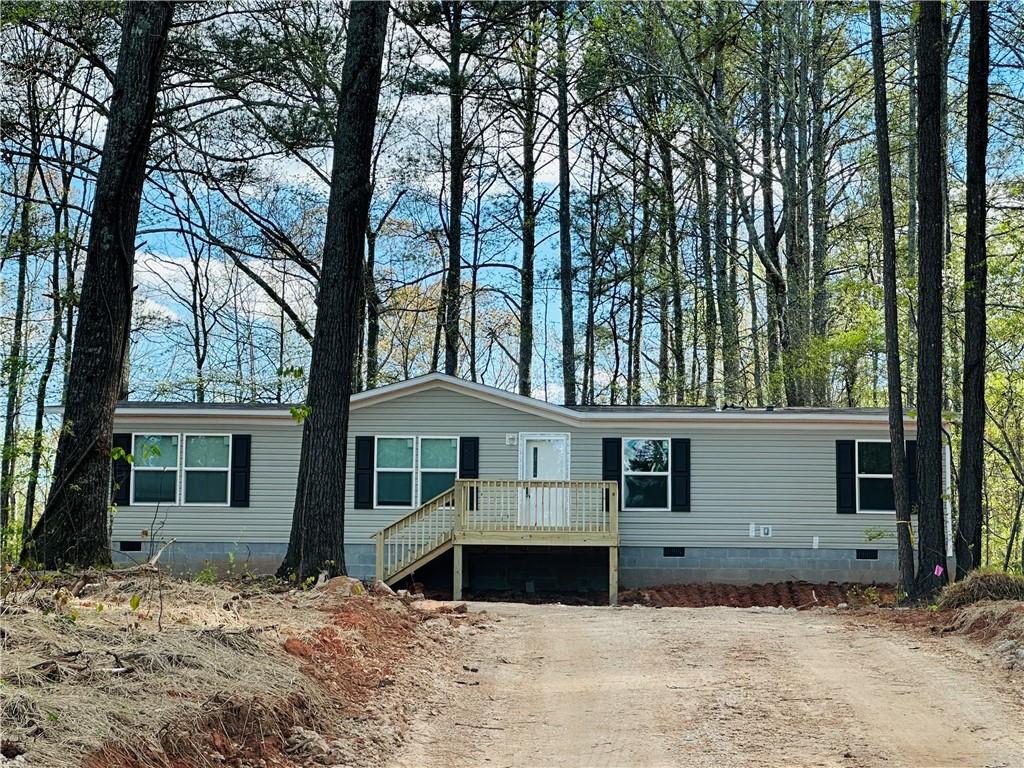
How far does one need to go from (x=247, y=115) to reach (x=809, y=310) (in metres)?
12.8

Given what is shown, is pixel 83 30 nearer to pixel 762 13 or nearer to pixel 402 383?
pixel 402 383

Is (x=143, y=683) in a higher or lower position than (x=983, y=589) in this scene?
higher

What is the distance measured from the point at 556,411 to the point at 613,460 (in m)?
1.34

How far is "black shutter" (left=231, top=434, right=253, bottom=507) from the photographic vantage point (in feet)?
63.5

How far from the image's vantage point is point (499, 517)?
18062mm

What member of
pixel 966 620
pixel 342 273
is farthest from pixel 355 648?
pixel 966 620

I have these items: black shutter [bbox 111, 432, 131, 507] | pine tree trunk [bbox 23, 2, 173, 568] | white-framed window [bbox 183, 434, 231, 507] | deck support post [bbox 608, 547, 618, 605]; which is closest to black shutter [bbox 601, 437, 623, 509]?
deck support post [bbox 608, 547, 618, 605]

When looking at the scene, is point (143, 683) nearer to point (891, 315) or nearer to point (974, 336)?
point (891, 315)

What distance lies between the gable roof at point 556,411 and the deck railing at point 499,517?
1.49m

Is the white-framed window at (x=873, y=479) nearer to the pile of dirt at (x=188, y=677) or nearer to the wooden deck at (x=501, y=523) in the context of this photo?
the wooden deck at (x=501, y=523)

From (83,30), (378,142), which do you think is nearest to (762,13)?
(378,142)

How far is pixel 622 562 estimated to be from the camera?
19125 mm

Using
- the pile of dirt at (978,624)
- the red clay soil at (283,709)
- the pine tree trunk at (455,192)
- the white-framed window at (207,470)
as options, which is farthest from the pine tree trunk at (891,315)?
the pine tree trunk at (455,192)

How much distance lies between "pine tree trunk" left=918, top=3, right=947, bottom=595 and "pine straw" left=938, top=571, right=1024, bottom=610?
1256mm
